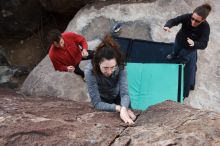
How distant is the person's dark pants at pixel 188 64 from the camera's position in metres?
6.99

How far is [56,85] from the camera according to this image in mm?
7273

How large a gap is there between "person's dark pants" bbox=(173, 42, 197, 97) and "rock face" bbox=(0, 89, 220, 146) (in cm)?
267

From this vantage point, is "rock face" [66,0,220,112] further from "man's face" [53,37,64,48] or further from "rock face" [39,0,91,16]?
"man's face" [53,37,64,48]

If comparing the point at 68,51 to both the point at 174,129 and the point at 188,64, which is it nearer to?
the point at 188,64

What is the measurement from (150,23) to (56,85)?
7.80 feet

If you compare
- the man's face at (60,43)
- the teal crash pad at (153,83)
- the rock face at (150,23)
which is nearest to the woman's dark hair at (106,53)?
the man's face at (60,43)

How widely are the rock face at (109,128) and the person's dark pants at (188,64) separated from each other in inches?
105

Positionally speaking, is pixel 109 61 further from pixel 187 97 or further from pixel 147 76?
pixel 187 97

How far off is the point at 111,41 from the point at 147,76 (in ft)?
10.0

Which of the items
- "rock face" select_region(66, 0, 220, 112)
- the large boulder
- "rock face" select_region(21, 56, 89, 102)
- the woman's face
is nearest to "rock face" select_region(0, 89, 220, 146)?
the woman's face

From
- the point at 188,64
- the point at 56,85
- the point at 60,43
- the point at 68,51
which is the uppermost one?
the point at 60,43

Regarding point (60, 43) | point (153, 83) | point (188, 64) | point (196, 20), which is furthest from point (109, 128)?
point (188, 64)

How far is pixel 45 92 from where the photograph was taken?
726 cm

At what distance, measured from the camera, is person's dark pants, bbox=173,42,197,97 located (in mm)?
6988
